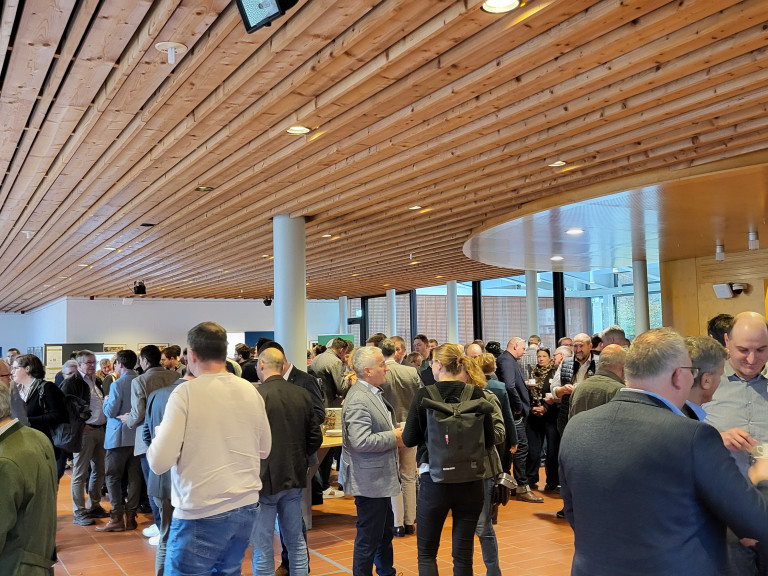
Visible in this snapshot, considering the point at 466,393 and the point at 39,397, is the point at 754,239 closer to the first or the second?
the point at 466,393

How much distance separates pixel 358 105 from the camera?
5492 millimetres

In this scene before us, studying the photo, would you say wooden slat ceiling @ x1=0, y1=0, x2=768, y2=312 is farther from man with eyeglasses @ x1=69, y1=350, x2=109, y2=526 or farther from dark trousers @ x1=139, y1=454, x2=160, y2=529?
dark trousers @ x1=139, y1=454, x2=160, y2=529

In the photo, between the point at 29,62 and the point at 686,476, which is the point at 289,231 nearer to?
the point at 29,62

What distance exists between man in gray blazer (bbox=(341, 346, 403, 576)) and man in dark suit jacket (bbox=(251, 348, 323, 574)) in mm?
288

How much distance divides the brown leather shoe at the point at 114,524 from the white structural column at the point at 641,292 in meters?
9.17

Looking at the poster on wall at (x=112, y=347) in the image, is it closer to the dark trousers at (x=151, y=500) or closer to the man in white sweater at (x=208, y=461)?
the dark trousers at (x=151, y=500)

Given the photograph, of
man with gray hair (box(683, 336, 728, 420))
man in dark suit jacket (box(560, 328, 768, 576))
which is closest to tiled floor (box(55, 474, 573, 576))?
man with gray hair (box(683, 336, 728, 420))

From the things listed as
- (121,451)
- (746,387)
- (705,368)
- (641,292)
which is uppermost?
(641,292)

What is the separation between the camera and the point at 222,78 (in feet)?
16.0

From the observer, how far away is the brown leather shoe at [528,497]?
8043mm

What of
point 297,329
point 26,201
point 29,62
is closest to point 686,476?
point 29,62

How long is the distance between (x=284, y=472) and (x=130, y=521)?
3440mm

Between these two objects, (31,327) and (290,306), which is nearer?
(290,306)

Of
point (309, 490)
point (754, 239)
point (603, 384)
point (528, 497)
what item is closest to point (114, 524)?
point (309, 490)
